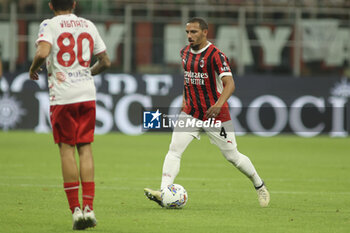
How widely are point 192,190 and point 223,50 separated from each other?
12540 millimetres

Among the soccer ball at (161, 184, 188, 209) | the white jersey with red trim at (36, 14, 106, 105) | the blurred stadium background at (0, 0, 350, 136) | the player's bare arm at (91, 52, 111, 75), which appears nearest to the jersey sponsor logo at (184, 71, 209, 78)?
the soccer ball at (161, 184, 188, 209)

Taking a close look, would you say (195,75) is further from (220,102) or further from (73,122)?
(73,122)

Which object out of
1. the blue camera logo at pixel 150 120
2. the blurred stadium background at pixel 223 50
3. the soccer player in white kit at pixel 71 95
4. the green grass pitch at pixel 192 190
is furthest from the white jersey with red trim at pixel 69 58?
the blurred stadium background at pixel 223 50

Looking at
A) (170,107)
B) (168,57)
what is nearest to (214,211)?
(170,107)

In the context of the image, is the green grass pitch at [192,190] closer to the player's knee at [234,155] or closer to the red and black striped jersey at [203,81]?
the player's knee at [234,155]

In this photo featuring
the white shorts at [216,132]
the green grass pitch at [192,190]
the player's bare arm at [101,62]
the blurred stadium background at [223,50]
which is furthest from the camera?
the blurred stadium background at [223,50]

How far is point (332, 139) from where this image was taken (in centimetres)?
2084

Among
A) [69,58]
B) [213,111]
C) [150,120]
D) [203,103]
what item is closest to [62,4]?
[69,58]

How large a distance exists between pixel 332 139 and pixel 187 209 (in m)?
13.3

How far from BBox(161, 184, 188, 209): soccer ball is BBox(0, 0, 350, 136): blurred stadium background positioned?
12.5m

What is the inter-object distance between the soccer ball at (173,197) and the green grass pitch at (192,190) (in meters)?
0.09

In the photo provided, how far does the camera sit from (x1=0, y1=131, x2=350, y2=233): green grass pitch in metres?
7.13

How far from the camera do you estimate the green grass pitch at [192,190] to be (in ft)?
23.4

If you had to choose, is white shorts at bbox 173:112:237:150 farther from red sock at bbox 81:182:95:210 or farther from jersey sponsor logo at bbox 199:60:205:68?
red sock at bbox 81:182:95:210
